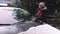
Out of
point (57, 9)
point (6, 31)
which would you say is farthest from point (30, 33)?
point (57, 9)

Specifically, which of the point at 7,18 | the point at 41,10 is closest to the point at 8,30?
the point at 7,18

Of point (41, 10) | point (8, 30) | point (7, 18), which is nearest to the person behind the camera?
point (8, 30)

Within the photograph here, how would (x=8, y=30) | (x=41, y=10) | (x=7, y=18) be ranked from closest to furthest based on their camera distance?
(x=8, y=30)
(x=7, y=18)
(x=41, y=10)

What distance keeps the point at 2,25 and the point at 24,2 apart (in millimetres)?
9275

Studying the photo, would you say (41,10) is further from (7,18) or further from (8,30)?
(8,30)

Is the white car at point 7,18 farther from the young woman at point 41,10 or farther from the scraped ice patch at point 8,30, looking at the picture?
the young woman at point 41,10

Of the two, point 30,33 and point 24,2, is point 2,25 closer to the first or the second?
point 30,33

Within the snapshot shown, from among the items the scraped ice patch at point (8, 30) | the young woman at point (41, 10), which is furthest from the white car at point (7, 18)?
the young woman at point (41, 10)

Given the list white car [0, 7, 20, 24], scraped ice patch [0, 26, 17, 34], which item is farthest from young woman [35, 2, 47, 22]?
scraped ice patch [0, 26, 17, 34]

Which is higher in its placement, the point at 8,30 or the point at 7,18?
the point at 7,18

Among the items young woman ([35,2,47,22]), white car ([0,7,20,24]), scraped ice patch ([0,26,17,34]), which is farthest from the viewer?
young woman ([35,2,47,22])

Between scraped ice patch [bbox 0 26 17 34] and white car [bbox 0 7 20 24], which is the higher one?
white car [bbox 0 7 20 24]

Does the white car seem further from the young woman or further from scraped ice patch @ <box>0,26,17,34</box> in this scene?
the young woman

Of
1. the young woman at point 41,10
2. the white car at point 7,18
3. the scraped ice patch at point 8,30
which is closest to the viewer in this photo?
the scraped ice patch at point 8,30
